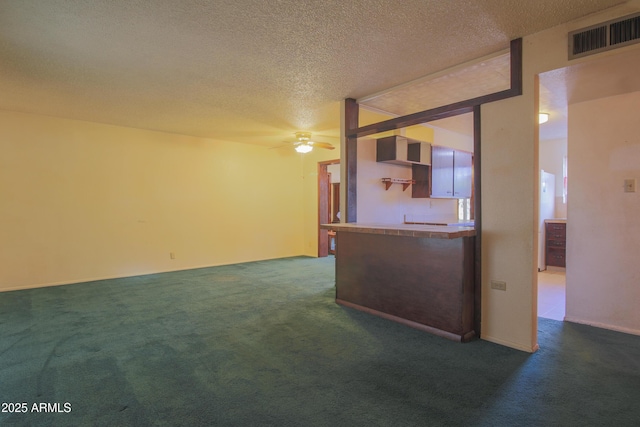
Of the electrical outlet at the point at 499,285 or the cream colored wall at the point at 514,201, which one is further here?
the electrical outlet at the point at 499,285

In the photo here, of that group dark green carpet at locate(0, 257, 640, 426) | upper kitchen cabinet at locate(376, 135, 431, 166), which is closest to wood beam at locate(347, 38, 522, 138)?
upper kitchen cabinet at locate(376, 135, 431, 166)

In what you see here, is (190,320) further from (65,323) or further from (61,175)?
(61,175)

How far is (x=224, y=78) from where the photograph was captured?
3.48 metres

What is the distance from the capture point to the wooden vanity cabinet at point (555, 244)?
19.1ft

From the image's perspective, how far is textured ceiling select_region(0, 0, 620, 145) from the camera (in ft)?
7.45

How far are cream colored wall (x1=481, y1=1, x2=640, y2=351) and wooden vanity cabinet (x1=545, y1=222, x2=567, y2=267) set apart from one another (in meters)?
4.08

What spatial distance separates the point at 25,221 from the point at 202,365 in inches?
164

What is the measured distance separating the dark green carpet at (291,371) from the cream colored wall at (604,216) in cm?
26

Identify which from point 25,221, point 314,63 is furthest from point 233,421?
point 25,221

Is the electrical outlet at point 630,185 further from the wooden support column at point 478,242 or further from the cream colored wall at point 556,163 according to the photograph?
the cream colored wall at point 556,163

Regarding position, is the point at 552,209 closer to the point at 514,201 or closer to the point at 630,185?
the point at 630,185

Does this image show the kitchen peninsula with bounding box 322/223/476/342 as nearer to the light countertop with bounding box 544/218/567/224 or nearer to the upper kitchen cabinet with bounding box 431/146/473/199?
the upper kitchen cabinet with bounding box 431/146/473/199

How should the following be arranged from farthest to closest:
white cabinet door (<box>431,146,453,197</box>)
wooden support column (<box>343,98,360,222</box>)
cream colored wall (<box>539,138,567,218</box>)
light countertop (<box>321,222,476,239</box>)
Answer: cream colored wall (<box>539,138,567,218</box>) → white cabinet door (<box>431,146,453,197</box>) → wooden support column (<box>343,98,360,222</box>) → light countertop (<box>321,222,476,239</box>)

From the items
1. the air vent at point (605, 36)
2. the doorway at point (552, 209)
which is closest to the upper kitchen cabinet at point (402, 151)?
the doorway at point (552, 209)
